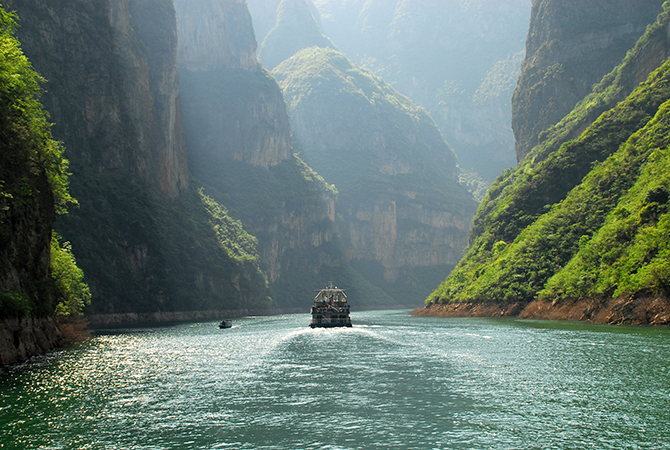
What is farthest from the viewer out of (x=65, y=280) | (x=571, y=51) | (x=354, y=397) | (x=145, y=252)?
(x=571, y=51)

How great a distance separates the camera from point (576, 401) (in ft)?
106

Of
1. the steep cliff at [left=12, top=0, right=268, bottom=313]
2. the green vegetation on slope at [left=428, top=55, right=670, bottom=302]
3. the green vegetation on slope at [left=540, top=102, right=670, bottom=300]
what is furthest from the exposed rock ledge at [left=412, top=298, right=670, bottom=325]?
the steep cliff at [left=12, top=0, right=268, bottom=313]

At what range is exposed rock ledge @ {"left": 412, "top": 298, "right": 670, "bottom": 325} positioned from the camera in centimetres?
6550

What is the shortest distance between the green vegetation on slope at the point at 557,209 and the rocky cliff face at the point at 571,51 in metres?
55.6

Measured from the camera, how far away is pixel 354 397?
114 feet

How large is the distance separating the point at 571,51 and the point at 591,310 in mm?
124245

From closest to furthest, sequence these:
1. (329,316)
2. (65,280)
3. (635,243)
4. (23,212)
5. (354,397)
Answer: (354,397), (23,212), (65,280), (635,243), (329,316)

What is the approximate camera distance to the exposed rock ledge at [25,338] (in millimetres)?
43250

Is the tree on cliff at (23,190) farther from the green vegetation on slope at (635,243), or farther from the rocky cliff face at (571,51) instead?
the rocky cliff face at (571,51)

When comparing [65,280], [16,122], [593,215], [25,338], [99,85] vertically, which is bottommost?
[25,338]

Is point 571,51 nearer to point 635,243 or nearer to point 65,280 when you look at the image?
point 635,243

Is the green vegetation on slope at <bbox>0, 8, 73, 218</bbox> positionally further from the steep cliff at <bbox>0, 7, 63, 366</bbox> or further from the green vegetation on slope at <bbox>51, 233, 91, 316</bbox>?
the green vegetation on slope at <bbox>51, 233, 91, 316</bbox>

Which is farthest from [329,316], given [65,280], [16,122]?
[16,122]

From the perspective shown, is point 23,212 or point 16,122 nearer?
point 16,122
